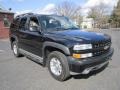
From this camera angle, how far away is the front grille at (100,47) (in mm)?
4812

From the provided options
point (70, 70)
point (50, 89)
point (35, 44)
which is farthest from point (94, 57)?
point (35, 44)

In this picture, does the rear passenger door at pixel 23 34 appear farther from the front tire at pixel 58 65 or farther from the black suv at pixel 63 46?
the front tire at pixel 58 65

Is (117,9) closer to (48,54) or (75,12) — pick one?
(75,12)

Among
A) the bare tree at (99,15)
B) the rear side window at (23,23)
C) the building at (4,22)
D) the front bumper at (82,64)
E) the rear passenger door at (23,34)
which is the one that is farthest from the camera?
the bare tree at (99,15)

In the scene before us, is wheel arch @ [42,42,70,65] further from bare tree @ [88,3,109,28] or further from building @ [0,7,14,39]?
bare tree @ [88,3,109,28]

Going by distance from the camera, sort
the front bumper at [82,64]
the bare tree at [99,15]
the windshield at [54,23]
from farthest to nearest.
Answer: the bare tree at [99,15] < the windshield at [54,23] < the front bumper at [82,64]

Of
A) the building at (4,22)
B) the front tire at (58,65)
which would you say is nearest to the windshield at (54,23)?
the front tire at (58,65)

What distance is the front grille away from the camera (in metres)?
4.81

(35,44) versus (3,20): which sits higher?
(3,20)

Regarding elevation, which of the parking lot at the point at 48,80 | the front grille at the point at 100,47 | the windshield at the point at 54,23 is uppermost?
the windshield at the point at 54,23

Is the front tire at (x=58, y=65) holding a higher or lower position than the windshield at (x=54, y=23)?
lower

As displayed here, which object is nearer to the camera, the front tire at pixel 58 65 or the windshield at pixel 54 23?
the front tire at pixel 58 65

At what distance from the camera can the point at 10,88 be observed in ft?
15.8

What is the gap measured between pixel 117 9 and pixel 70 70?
2514 inches
